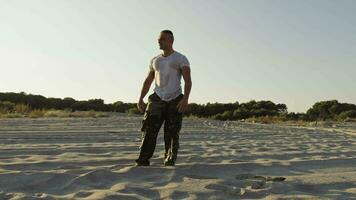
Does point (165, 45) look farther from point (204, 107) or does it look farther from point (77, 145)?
point (204, 107)

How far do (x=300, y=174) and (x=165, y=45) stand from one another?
2180 millimetres

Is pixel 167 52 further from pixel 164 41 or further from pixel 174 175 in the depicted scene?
pixel 174 175

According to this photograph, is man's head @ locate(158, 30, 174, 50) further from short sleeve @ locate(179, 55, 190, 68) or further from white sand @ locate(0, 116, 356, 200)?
white sand @ locate(0, 116, 356, 200)

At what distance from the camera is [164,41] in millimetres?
6562

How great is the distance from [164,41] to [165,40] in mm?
19

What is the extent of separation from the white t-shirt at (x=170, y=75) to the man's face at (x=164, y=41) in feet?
0.44

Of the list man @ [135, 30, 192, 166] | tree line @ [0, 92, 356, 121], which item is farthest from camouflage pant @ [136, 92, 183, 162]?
tree line @ [0, 92, 356, 121]

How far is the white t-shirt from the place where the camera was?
6566 mm

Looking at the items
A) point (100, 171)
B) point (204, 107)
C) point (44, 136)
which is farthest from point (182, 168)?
point (204, 107)

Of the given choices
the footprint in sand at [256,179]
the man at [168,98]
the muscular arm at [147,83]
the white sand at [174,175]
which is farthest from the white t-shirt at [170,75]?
the footprint in sand at [256,179]

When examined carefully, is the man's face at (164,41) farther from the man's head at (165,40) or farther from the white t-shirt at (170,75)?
the white t-shirt at (170,75)

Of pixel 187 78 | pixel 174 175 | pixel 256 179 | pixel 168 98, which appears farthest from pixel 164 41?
pixel 256 179

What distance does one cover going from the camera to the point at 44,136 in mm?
11086

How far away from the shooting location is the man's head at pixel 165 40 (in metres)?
6.57
